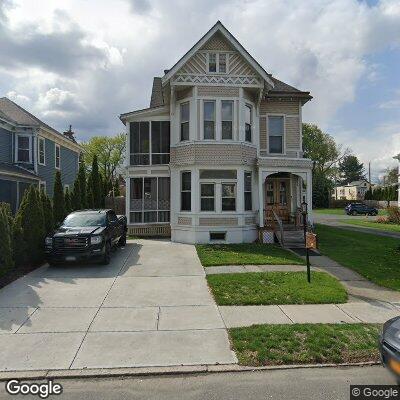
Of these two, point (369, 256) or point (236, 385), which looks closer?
point (236, 385)

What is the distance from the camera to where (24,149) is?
24781 millimetres

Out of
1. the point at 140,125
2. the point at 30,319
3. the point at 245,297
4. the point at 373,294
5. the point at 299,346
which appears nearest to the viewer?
the point at 299,346

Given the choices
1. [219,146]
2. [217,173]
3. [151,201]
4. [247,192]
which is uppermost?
[219,146]

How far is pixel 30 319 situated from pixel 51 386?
9.17ft

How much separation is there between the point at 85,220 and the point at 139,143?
→ 7.87 meters

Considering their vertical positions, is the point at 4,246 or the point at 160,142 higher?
the point at 160,142

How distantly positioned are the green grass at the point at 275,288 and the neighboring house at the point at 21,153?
54.4 ft

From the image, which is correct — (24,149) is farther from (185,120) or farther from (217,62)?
(217,62)

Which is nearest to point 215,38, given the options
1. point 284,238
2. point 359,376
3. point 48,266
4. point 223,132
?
point 223,132

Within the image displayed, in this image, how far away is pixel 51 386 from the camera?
4.89m

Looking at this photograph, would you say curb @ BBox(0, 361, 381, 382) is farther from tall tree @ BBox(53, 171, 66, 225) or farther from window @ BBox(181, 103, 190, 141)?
window @ BBox(181, 103, 190, 141)

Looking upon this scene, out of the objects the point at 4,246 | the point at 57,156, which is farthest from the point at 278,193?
the point at 57,156

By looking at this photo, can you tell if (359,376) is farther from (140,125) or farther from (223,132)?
(140,125)

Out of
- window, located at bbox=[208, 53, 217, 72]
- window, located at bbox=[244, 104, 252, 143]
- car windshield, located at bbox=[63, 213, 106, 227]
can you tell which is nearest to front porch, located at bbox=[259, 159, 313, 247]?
window, located at bbox=[244, 104, 252, 143]
